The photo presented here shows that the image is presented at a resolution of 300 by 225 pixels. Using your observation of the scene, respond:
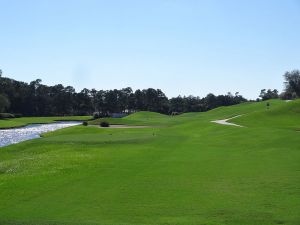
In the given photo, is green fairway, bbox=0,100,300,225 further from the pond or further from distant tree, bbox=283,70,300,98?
distant tree, bbox=283,70,300,98

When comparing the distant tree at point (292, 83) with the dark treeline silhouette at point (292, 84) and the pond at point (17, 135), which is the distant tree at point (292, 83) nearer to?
the dark treeline silhouette at point (292, 84)

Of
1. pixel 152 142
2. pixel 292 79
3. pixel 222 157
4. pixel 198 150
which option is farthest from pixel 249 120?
pixel 292 79

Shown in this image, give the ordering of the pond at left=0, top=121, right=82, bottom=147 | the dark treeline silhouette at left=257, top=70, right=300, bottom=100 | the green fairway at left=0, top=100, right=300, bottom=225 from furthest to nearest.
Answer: the dark treeline silhouette at left=257, top=70, right=300, bottom=100 → the pond at left=0, top=121, right=82, bottom=147 → the green fairway at left=0, top=100, right=300, bottom=225

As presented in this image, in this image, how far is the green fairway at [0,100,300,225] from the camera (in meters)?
17.2

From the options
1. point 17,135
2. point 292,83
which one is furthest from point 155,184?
point 292,83

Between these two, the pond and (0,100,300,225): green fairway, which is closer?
(0,100,300,225): green fairway

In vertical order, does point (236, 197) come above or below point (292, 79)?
below

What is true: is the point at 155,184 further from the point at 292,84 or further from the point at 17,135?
the point at 292,84

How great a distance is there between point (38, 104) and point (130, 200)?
166 m

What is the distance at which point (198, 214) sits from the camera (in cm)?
1728

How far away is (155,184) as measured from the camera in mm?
23562

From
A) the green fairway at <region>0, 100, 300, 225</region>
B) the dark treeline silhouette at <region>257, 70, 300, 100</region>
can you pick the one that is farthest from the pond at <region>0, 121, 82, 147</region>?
the dark treeline silhouette at <region>257, 70, 300, 100</region>

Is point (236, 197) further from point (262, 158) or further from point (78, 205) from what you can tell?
point (262, 158)

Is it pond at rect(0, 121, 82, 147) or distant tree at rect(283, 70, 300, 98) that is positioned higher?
distant tree at rect(283, 70, 300, 98)
